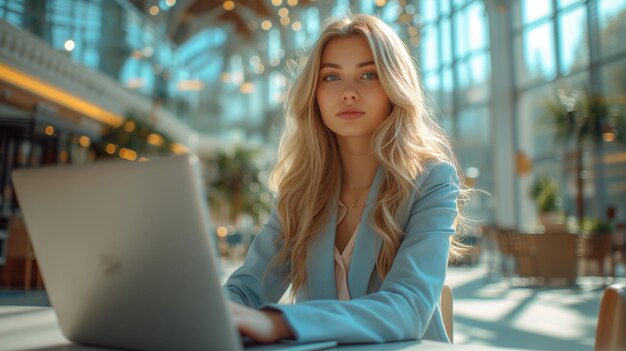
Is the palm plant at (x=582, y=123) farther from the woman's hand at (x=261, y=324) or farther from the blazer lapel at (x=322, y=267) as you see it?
the woman's hand at (x=261, y=324)

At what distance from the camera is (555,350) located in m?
3.61

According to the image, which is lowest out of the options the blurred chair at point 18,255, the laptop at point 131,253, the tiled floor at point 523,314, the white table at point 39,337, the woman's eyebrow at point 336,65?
the tiled floor at point 523,314

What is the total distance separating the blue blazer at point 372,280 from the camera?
853 millimetres

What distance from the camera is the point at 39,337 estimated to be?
967 mm

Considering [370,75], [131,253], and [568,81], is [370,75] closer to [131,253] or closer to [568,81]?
[131,253]

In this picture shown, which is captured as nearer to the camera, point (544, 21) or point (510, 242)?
point (510, 242)

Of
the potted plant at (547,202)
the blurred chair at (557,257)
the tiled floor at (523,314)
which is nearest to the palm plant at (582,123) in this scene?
the potted plant at (547,202)

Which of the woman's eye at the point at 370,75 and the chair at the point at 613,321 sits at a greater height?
the woman's eye at the point at 370,75

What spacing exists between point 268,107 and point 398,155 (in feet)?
80.2

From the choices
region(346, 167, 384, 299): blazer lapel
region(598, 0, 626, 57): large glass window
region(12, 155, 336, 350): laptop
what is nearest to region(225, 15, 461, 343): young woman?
region(346, 167, 384, 299): blazer lapel

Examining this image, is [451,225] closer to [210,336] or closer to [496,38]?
[210,336]

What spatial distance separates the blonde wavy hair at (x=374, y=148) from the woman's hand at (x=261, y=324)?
454 millimetres

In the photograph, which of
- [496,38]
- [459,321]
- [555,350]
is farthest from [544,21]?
[555,350]

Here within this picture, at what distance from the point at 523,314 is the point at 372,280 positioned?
4.69 metres
